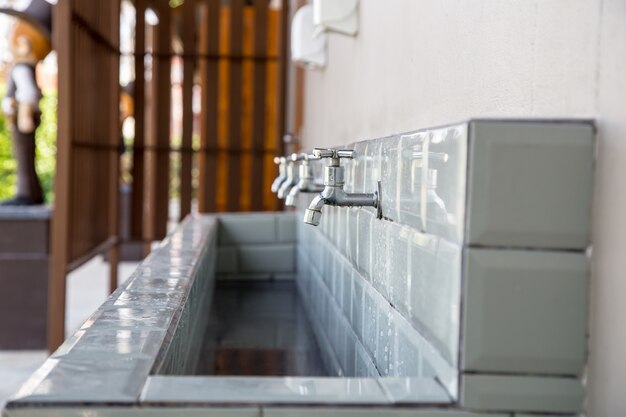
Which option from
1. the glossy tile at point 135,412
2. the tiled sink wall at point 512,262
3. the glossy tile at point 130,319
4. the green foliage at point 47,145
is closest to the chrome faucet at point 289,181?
the glossy tile at point 130,319

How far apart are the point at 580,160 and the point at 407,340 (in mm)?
331

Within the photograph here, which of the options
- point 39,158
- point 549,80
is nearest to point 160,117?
point 549,80

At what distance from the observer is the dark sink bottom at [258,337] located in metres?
1.83

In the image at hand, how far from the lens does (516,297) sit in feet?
2.91

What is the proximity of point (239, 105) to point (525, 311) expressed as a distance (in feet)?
15.5

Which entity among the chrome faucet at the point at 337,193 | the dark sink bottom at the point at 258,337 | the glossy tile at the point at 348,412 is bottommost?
the dark sink bottom at the point at 258,337

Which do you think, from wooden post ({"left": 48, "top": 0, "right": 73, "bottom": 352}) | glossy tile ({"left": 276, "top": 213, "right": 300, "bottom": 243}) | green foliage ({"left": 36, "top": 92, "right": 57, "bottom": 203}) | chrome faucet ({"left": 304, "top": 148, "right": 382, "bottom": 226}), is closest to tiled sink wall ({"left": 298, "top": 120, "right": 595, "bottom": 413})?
chrome faucet ({"left": 304, "top": 148, "right": 382, "bottom": 226})

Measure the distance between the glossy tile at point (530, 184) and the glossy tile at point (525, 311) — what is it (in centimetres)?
2

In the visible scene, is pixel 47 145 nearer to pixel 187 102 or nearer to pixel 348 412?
pixel 187 102

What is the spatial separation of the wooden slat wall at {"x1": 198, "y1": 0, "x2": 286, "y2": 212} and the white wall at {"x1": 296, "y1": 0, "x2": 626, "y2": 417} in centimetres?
370

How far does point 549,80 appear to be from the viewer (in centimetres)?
97

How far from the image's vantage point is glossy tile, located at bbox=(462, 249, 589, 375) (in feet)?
2.90

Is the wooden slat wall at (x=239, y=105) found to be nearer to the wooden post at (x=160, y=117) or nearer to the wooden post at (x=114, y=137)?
the wooden post at (x=160, y=117)

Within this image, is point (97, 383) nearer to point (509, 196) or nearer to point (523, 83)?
point (509, 196)
